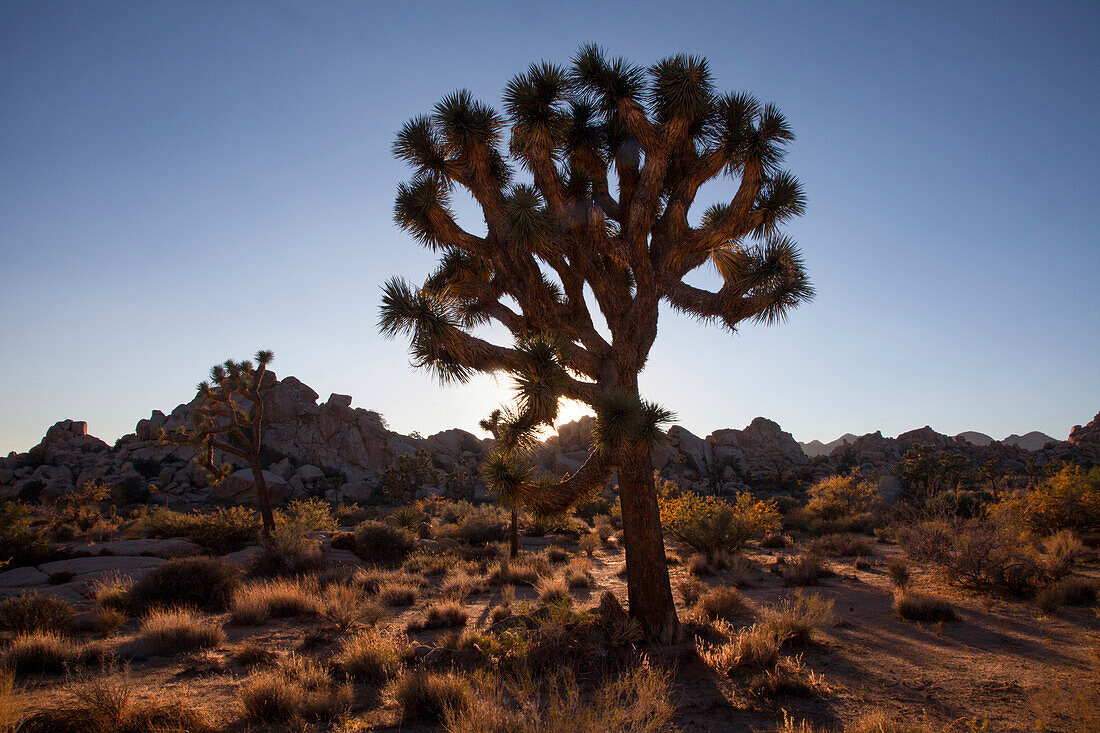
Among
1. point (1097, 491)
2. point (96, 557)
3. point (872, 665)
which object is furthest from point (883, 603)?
point (96, 557)

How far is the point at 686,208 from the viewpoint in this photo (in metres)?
8.39

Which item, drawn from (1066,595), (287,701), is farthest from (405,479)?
(1066,595)

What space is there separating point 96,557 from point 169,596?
234 inches

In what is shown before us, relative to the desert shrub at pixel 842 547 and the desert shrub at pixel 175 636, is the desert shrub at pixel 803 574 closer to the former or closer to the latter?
the desert shrub at pixel 842 547

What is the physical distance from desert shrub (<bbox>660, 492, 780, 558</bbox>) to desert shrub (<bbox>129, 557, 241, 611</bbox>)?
11669 mm

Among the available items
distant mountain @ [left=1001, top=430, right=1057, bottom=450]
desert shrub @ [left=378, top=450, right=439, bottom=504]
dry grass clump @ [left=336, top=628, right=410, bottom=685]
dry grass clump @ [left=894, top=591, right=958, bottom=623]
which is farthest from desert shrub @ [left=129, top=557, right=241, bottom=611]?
distant mountain @ [left=1001, top=430, right=1057, bottom=450]

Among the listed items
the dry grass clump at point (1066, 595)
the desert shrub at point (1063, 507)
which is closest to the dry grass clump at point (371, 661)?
the dry grass clump at point (1066, 595)

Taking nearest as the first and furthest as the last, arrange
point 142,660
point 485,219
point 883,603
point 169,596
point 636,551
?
point 142,660 < point 636,551 < point 485,219 < point 883,603 < point 169,596

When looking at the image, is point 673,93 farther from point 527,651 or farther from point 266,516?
point 266,516

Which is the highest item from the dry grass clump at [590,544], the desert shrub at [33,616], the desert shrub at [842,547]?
the desert shrub at [33,616]

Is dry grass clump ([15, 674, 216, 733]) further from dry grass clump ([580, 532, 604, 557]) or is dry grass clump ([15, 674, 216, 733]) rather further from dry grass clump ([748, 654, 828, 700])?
dry grass clump ([580, 532, 604, 557])

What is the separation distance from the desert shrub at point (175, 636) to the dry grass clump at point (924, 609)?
10664 mm

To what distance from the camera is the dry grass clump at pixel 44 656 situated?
6.61 metres

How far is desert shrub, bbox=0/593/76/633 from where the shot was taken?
27.2ft
